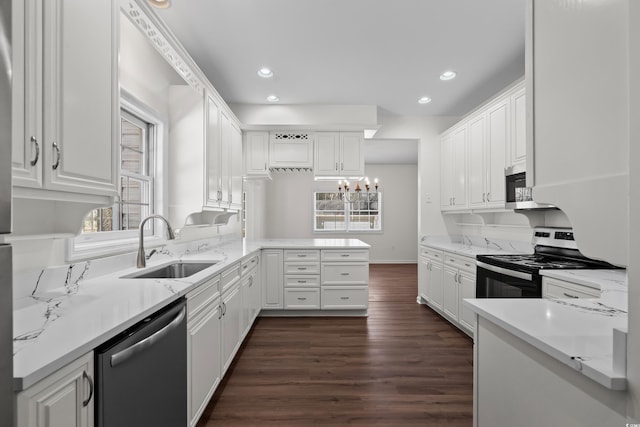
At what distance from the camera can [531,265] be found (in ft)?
7.35

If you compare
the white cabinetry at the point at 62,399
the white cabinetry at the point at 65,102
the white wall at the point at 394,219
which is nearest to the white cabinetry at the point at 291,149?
the white cabinetry at the point at 65,102

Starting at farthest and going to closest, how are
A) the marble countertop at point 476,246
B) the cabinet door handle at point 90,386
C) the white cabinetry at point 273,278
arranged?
the white cabinetry at point 273,278
the marble countertop at point 476,246
the cabinet door handle at point 90,386

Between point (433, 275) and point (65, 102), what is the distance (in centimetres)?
394

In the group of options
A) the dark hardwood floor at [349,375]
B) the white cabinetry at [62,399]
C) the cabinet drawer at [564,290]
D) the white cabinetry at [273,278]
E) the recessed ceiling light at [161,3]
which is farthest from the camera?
the white cabinetry at [273,278]

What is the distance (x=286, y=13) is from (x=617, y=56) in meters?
2.13

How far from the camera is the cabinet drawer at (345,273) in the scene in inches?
149

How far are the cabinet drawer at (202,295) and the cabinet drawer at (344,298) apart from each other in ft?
6.36

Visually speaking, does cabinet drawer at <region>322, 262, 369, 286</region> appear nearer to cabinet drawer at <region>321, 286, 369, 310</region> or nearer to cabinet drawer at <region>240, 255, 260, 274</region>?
cabinet drawer at <region>321, 286, 369, 310</region>

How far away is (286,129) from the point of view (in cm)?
416

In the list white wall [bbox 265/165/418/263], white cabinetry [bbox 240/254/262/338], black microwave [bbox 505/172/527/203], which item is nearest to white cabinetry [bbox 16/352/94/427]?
white cabinetry [bbox 240/254/262/338]

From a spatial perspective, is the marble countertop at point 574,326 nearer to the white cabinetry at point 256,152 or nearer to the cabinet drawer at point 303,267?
the cabinet drawer at point 303,267

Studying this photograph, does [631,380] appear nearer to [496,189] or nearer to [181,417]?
[181,417]

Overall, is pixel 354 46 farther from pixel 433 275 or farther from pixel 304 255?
pixel 433 275

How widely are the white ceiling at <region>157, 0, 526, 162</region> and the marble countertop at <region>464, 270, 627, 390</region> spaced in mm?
2046
